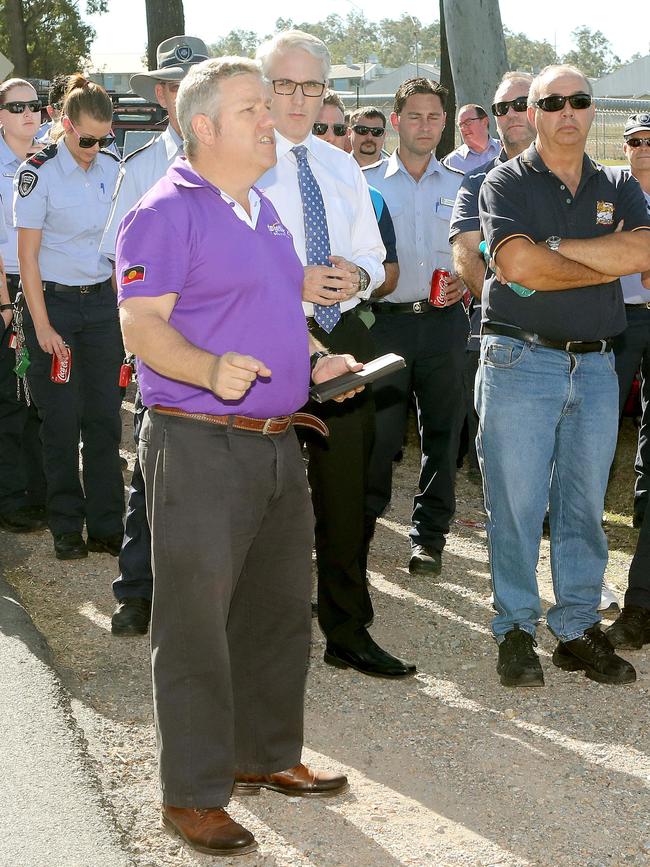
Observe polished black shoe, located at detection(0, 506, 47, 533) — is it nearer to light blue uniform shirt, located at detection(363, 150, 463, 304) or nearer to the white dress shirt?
light blue uniform shirt, located at detection(363, 150, 463, 304)

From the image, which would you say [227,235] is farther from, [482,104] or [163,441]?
[482,104]

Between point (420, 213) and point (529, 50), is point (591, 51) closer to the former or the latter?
point (529, 50)

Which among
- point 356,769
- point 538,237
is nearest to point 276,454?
point 356,769

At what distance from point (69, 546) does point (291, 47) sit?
11.1ft

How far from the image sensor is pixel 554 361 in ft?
17.0

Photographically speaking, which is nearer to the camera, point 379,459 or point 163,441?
point 163,441

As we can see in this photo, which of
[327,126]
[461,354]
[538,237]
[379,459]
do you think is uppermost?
[327,126]

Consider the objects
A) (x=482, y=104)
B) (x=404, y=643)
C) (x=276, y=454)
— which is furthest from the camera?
(x=482, y=104)

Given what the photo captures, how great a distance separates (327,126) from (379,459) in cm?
280

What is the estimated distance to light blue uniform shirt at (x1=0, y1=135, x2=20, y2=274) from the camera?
7.95 metres

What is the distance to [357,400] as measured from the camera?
520cm

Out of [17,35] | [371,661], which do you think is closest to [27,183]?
[371,661]

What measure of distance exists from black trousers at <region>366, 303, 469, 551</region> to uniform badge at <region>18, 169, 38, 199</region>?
6.67 feet

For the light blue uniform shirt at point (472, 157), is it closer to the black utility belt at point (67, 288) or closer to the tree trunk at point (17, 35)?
the black utility belt at point (67, 288)
